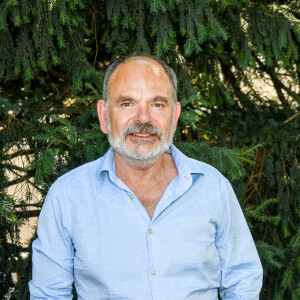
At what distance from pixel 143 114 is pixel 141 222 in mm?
485

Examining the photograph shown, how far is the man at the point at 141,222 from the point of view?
6.69 ft

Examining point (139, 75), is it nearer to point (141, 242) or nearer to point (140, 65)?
point (140, 65)

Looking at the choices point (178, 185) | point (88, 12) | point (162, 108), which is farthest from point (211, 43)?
point (178, 185)

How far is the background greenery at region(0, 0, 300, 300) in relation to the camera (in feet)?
9.13

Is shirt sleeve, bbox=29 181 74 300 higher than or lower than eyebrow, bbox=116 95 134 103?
lower

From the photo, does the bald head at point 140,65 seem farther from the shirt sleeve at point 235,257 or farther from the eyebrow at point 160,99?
the shirt sleeve at point 235,257

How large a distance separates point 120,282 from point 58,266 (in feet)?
0.96

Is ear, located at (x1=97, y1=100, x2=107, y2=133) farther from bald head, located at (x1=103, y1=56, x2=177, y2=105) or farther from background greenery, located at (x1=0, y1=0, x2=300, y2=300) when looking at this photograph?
background greenery, located at (x1=0, y1=0, x2=300, y2=300)

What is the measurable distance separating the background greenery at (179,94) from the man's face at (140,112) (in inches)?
20.0

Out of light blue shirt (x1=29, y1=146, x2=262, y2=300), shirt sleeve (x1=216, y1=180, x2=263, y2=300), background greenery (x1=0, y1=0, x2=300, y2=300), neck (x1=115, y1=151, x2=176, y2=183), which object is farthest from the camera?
background greenery (x1=0, y1=0, x2=300, y2=300)

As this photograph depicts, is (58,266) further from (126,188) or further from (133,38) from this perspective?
(133,38)

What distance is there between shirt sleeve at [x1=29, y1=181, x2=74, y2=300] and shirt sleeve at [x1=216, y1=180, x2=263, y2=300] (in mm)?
695

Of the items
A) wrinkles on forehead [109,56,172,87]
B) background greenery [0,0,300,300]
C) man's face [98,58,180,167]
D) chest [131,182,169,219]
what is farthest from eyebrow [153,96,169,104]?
background greenery [0,0,300,300]

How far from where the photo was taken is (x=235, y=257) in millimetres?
2184
